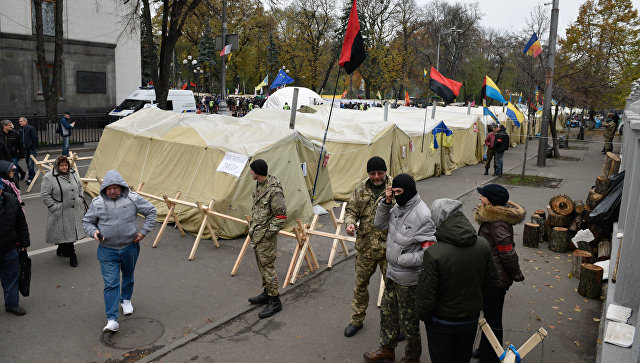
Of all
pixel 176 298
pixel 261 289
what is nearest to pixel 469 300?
pixel 261 289

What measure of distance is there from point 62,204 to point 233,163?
3.18m

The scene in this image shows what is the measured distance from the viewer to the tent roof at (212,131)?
390 inches

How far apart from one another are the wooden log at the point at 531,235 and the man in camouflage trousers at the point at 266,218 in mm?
5662

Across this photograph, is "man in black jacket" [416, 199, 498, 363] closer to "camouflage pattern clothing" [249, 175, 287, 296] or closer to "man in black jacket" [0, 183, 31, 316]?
"camouflage pattern clothing" [249, 175, 287, 296]

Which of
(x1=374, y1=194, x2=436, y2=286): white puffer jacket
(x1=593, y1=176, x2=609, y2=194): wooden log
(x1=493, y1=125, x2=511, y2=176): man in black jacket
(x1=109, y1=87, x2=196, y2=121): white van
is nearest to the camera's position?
(x1=374, y1=194, x2=436, y2=286): white puffer jacket

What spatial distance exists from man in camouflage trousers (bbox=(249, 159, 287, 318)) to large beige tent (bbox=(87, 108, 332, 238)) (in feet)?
10.7

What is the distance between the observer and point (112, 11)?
31062mm

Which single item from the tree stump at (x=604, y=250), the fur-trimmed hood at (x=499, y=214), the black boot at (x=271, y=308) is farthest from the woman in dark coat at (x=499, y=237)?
the tree stump at (x=604, y=250)

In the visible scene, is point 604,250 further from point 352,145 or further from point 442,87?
point 442,87

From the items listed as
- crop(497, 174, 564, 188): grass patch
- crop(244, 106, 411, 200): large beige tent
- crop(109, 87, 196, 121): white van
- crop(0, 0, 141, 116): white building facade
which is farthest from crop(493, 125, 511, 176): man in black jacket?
crop(0, 0, 141, 116): white building facade

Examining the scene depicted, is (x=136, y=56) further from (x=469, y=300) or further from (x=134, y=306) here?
(x=469, y=300)

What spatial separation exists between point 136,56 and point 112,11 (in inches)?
133

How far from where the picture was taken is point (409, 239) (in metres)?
4.48

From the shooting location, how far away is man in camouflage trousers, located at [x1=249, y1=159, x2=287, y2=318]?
5.90 m
